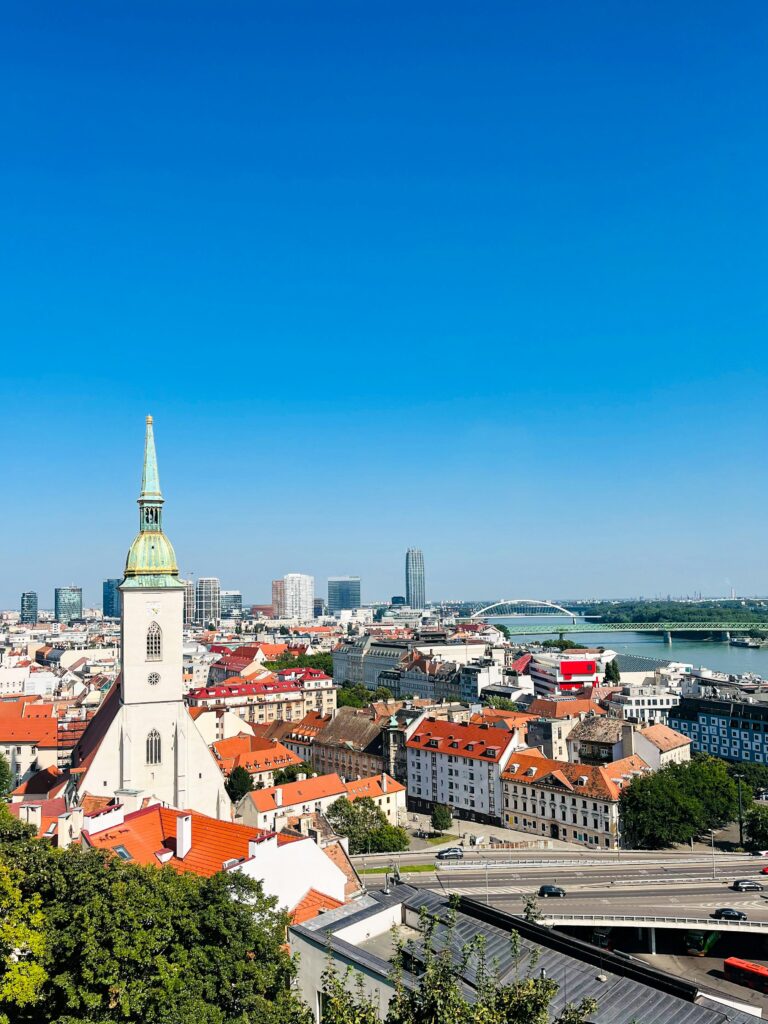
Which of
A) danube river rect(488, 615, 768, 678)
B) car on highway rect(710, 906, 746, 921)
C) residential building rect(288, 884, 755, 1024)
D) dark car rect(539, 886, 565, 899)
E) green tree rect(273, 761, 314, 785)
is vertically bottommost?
danube river rect(488, 615, 768, 678)

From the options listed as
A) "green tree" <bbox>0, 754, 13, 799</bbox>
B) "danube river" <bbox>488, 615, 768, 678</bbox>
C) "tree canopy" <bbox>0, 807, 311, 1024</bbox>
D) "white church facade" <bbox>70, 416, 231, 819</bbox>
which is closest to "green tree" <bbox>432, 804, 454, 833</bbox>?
"white church facade" <bbox>70, 416, 231, 819</bbox>

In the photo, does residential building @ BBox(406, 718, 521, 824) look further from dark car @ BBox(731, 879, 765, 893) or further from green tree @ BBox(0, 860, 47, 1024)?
green tree @ BBox(0, 860, 47, 1024)

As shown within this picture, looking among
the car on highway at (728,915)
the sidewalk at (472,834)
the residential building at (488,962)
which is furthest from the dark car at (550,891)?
the residential building at (488,962)

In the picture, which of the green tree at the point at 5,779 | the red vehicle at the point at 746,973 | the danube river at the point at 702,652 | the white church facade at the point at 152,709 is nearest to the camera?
the red vehicle at the point at 746,973

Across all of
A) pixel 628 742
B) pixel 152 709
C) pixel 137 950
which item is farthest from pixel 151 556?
pixel 628 742

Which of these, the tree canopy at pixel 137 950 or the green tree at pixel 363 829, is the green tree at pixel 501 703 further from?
the tree canopy at pixel 137 950

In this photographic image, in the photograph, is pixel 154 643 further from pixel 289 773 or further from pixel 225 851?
pixel 289 773

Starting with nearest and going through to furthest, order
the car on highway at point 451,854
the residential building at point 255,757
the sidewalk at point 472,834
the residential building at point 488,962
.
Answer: the residential building at point 488,962
the car on highway at point 451,854
the sidewalk at point 472,834
the residential building at point 255,757
